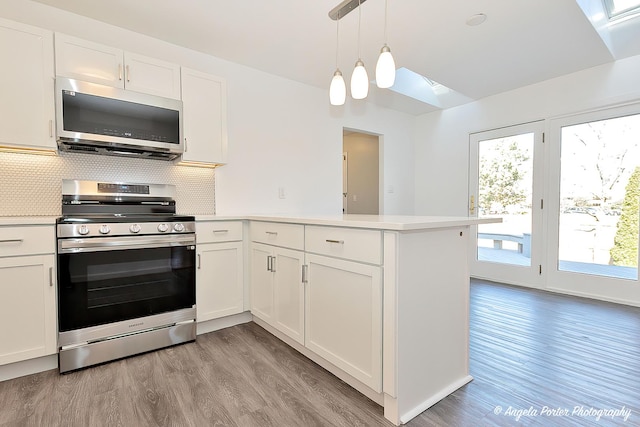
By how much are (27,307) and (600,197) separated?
16.7 ft

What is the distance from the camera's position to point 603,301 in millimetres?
3289

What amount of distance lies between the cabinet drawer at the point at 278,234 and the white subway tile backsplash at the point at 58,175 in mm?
749

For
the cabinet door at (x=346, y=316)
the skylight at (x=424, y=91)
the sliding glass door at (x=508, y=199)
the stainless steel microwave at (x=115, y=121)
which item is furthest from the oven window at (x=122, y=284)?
the sliding glass door at (x=508, y=199)

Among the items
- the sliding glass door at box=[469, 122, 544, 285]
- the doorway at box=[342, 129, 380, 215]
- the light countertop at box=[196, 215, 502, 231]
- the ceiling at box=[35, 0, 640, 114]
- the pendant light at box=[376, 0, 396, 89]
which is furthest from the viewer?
the doorway at box=[342, 129, 380, 215]

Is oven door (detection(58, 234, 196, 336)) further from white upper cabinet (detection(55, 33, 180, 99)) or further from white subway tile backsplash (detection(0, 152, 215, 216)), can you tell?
white upper cabinet (detection(55, 33, 180, 99))

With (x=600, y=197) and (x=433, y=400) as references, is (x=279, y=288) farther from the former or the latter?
(x=600, y=197)

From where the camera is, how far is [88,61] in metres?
2.10

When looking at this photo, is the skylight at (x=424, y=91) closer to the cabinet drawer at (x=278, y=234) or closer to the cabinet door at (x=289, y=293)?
the cabinet drawer at (x=278, y=234)

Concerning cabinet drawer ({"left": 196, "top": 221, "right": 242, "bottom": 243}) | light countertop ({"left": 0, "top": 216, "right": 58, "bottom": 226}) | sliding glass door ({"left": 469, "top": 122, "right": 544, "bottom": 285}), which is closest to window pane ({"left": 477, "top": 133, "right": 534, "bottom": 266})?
Result: sliding glass door ({"left": 469, "top": 122, "right": 544, "bottom": 285})

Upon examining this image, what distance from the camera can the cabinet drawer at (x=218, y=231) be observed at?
95.0 inches

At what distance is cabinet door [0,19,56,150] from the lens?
6.10 ft

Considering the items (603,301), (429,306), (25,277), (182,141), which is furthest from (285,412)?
(603,301)

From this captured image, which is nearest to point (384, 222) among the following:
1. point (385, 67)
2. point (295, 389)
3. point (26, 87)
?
point (385, 67)

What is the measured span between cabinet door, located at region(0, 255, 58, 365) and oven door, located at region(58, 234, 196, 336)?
7cm
